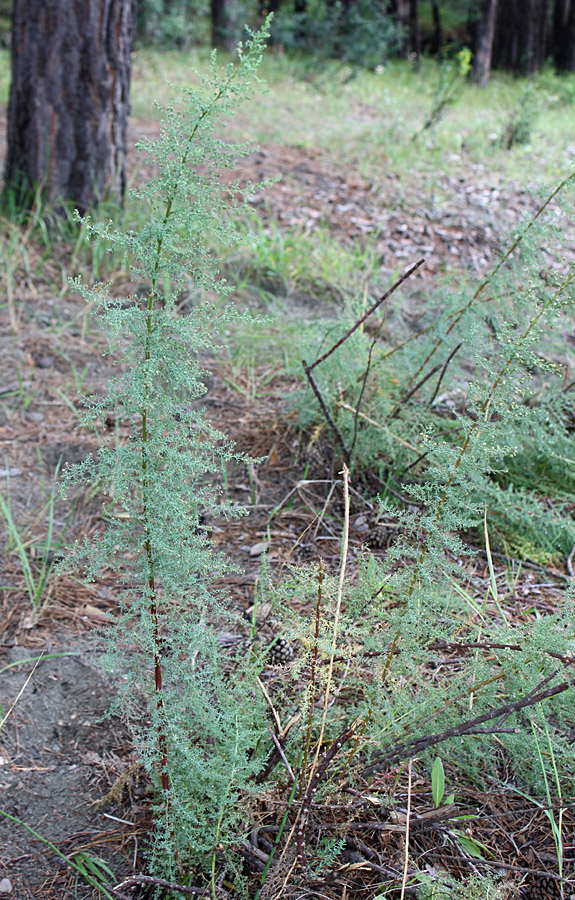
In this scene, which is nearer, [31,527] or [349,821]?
[349,821]

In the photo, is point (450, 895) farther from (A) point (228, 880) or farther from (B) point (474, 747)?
(A) point (228, 880)

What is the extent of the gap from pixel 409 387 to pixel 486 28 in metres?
13.9

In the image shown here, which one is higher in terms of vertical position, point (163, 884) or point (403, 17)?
point (403, 17)

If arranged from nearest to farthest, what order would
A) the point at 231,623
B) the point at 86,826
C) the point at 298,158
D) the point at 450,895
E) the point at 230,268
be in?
the point at 450,895 → the point at 86,826 → the point at 231,623 → the point at 230,268 → the point at 298,158

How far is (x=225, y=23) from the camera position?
12.6 m

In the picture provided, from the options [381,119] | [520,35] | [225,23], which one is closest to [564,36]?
[520,35]

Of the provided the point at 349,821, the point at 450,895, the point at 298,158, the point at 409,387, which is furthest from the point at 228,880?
the point at 298,158

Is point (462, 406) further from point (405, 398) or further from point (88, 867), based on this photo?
point (88, 867)

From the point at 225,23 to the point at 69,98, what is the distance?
399 inches

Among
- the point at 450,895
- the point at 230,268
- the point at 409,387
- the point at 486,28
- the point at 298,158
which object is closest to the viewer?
the point at 450,895

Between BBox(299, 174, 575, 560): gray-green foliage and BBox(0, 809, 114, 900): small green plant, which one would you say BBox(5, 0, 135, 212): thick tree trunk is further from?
BBox(0, 809, 114, 900): small green plant

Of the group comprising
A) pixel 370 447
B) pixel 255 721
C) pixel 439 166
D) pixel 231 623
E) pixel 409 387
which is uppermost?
pixel 439 166

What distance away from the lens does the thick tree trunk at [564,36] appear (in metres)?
17.3

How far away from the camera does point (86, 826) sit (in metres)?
1.65
